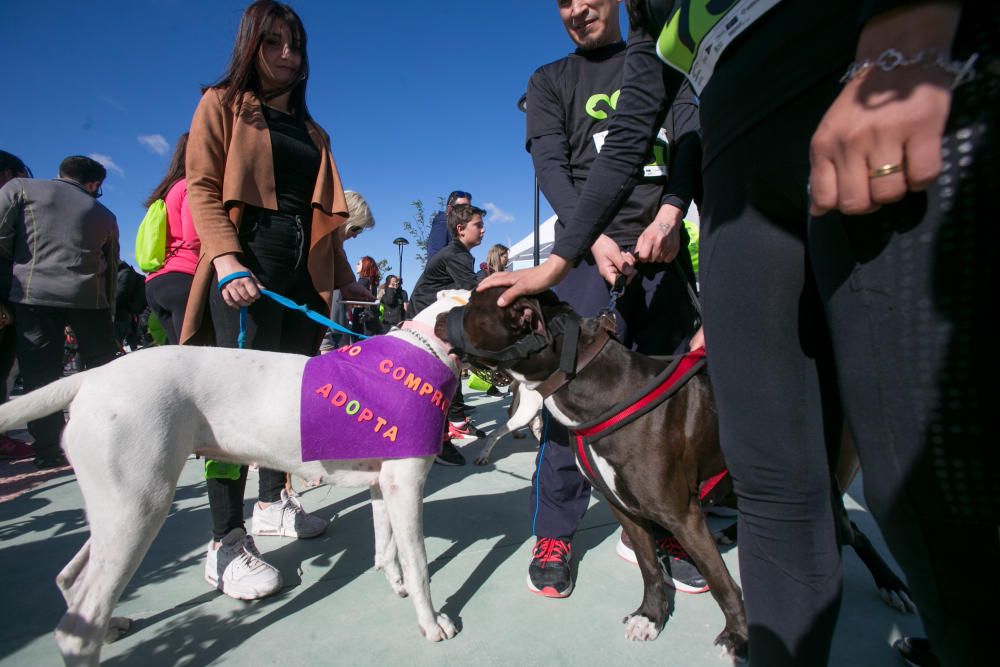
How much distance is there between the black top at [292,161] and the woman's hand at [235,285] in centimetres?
42

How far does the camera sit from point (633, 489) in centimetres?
Result: 170

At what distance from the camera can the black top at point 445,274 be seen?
425 cm

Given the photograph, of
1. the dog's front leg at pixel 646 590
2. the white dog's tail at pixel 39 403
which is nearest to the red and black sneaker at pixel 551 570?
the dog's front leg at pixel 646 590

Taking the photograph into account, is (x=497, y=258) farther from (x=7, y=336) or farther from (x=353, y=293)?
(x=7, y=336)

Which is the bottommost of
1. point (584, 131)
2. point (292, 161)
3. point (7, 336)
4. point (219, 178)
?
point (7, 336)

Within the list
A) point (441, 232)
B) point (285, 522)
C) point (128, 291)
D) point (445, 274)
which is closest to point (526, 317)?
point (285, 522)

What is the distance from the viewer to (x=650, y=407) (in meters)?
1.70

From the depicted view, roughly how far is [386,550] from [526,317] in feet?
4.21

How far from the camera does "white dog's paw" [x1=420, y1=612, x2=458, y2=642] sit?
1.73m

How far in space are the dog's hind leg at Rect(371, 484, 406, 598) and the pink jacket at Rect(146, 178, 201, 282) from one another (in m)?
1.56

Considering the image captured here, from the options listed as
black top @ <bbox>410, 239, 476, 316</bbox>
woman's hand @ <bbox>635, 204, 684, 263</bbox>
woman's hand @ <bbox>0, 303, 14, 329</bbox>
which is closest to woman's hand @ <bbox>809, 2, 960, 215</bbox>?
woman's hand @ <bbox>635, 204, 684, 263</bbox>

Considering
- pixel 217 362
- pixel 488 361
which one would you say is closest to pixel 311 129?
pixel 217 362

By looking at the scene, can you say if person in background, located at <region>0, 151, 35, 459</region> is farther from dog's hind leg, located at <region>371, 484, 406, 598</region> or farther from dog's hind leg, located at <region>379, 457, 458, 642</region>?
dog's hind leg, located at <region>379, 457, 458, 642</region>

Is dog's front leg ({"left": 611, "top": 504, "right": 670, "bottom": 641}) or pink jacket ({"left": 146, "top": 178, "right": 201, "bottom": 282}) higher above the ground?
pink jacket ({"left": 146, "top": 178, "right": 201, "bottom": 282})
